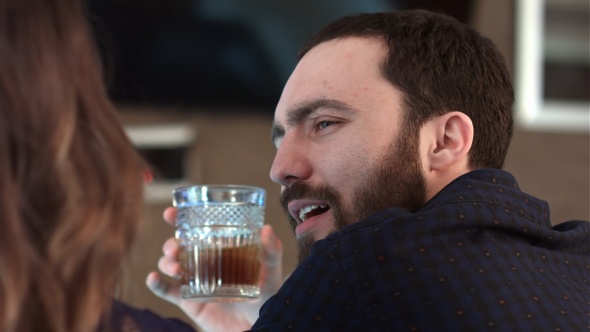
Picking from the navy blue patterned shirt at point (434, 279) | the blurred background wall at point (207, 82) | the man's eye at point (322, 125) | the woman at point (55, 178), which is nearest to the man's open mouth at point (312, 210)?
the man's eye at point (322, 125)

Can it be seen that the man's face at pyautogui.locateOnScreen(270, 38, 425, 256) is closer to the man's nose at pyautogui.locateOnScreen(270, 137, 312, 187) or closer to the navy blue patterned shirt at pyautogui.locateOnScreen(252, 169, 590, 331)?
the man's nose at pyautogui.locateOnScreen(270, 137, 312, 187)

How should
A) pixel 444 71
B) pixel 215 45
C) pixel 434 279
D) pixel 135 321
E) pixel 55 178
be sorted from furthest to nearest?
pixel 215 45 < pixel 444 71 < pixel 434 279 < pixel 135 321 < pixel 55 178

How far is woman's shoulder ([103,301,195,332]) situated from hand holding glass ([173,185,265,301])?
57cm

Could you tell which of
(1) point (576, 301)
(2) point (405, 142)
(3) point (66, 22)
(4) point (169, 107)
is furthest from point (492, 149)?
(4) point (169, 107)

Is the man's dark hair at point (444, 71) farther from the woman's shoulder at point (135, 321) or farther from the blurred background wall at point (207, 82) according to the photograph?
the blurred background wall at point (207, 82)

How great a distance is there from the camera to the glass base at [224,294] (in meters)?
1.51

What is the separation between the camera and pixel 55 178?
764mm

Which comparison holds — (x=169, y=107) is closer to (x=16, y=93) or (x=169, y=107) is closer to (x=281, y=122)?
(x=281, y=122)

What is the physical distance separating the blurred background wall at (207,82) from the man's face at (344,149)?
6.39ft

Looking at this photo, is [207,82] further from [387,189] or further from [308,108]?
[387,189]

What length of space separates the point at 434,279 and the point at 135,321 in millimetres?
418

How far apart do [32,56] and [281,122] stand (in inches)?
33.2

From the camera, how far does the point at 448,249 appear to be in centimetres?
117

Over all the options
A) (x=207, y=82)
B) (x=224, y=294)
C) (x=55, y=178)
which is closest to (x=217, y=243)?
(x=224, y=294)
